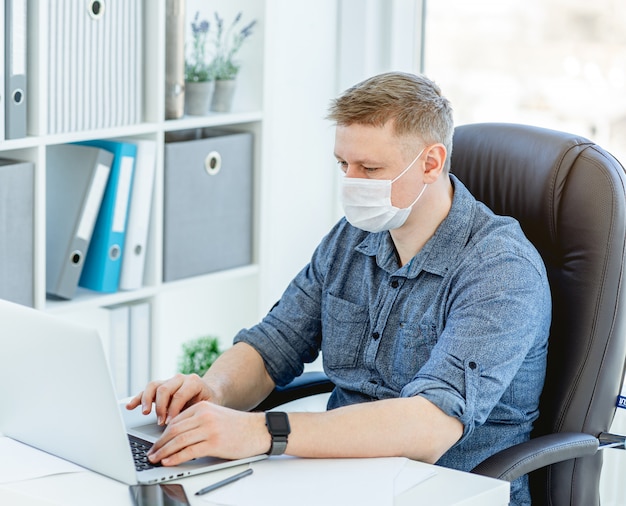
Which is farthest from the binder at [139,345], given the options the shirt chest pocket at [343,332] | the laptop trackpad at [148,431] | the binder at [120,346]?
the laptop trackpad at [148,431]

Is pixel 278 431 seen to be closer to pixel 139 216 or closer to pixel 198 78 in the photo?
pixel 139 216

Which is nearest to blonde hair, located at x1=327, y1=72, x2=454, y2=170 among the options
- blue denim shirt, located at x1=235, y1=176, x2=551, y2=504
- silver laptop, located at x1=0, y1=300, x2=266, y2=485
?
blue denim shirt, located at x1=235, y1=176, x2=551, y2=504

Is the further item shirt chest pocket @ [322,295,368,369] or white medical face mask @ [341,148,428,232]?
shirt chest pocket @ [322,295,368,369]

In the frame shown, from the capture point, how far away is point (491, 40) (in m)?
2.84

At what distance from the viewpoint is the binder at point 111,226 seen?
7.98ft

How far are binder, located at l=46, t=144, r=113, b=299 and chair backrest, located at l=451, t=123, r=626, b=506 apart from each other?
0.99 meters

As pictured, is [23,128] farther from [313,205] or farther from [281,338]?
[313,205]

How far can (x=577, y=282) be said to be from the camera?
1.82 meters

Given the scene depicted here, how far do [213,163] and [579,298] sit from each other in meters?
1.17

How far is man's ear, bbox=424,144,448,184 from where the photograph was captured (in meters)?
1.77

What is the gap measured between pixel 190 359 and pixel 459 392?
4.26 ft

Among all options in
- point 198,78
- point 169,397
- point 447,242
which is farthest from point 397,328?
→ point 198,78

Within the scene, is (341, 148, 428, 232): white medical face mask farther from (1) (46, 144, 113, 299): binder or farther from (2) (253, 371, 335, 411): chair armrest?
(1) (46, 144, 113, 299): binder

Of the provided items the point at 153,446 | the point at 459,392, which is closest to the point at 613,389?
the point at 459,392
